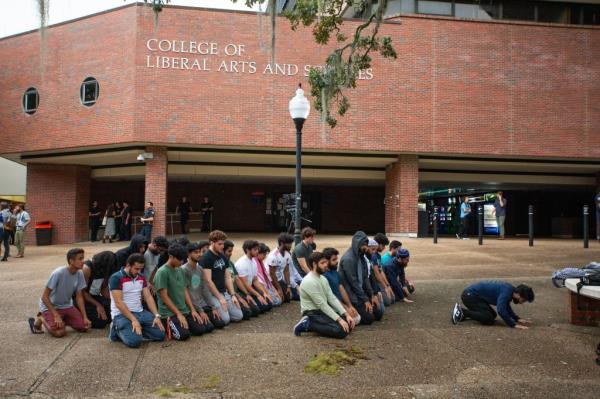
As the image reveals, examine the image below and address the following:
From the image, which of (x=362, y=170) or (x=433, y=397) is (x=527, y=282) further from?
(x=362, y=170)

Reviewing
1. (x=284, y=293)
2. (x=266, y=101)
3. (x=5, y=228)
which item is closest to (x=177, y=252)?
(x=284, y=293)

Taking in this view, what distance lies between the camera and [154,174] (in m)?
19.6

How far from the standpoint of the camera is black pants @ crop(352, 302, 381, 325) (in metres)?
7.30

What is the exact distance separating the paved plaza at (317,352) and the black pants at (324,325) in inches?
4.1

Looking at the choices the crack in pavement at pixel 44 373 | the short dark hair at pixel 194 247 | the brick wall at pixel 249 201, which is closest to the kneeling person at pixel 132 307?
the crack in pavement at pixel 44 373

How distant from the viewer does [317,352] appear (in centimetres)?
592

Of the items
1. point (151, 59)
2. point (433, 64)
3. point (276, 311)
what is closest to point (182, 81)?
point (151, 59)

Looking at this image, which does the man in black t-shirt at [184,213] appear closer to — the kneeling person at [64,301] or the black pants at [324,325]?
the kneeling person at [64,301]

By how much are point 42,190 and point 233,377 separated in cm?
2093

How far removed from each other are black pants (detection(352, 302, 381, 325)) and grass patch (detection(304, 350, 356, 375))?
4.73 ft

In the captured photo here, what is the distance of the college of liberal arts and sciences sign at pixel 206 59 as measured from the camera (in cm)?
1884

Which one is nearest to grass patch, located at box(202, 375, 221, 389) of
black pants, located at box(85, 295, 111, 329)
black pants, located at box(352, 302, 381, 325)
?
black pants, located at box(85, 295, 111, 329)

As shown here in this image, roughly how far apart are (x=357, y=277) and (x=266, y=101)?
42.8 feet

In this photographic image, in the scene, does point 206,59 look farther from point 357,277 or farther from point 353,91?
point 357,277
